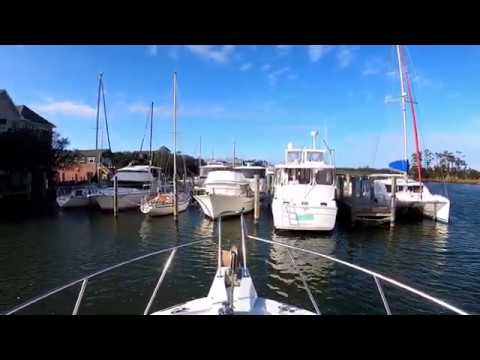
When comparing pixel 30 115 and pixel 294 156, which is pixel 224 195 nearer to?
pixel 294 156

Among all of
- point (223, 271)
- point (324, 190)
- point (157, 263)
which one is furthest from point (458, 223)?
point (223, 271)

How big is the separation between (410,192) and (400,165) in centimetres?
260

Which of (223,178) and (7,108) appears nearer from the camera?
(223,178)

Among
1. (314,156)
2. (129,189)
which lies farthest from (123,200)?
(314,156)

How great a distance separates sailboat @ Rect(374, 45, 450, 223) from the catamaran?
598 centimetres

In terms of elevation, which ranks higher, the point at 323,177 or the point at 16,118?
the point at 16,118

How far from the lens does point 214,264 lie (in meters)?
10.0

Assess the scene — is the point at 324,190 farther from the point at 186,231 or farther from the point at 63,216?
the point at 63,216

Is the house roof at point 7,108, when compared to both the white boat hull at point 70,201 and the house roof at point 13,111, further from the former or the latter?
the white boat hull at point 70,201

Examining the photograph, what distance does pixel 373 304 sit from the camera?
23.5 ft

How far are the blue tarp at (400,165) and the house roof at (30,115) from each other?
119ft

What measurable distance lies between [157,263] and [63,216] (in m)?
12.9

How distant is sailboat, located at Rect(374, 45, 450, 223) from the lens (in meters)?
18.5
